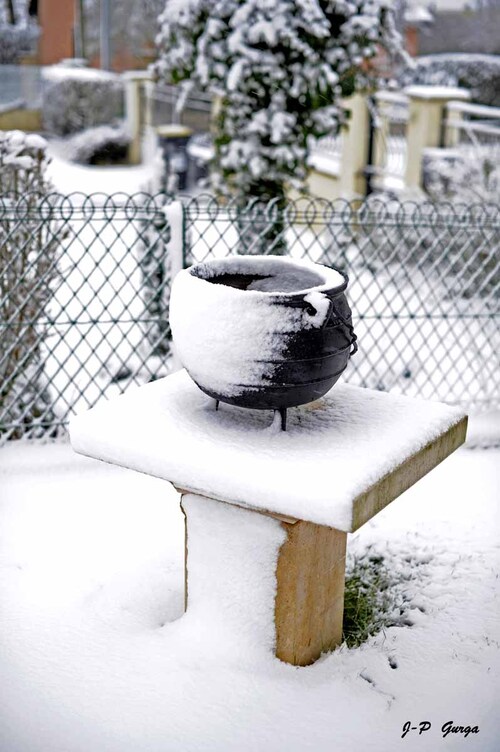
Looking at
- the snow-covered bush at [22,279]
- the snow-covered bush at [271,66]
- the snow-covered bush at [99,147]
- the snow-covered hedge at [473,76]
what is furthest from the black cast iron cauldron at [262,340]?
the snow-covered hedge at [473,76]

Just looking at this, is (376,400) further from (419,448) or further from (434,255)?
(434,255)

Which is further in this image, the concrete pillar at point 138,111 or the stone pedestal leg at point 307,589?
the concrete pillar at point 138,111

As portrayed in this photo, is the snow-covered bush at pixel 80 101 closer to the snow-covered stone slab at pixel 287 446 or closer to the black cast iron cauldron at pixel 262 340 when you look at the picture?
the snow-covered stone slab at pixel 287 446

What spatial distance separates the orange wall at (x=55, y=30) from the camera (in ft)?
74.5

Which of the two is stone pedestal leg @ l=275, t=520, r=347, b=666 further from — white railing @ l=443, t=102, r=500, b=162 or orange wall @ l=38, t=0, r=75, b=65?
orange wall @ l=38, t=0, r=75, b=65

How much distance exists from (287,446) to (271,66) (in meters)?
4.19

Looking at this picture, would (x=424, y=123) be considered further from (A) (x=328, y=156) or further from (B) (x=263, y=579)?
(B) (x=263, y=579)

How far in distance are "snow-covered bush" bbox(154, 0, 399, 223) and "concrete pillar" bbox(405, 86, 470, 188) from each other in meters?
2.30

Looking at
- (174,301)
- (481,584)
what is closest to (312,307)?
(174,301)

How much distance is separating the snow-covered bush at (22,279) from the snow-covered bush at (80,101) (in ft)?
37.8

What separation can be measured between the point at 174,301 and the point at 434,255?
16.8ft

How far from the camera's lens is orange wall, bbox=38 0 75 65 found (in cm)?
2272

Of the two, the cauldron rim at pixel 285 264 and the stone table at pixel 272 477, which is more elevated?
the cauldron rim at pixel 285 264

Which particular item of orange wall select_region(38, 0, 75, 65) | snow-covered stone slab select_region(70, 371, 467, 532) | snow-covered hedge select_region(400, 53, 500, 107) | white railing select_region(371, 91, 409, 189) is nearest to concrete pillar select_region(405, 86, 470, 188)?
white railing select_region(371, 91, 409, 189)
